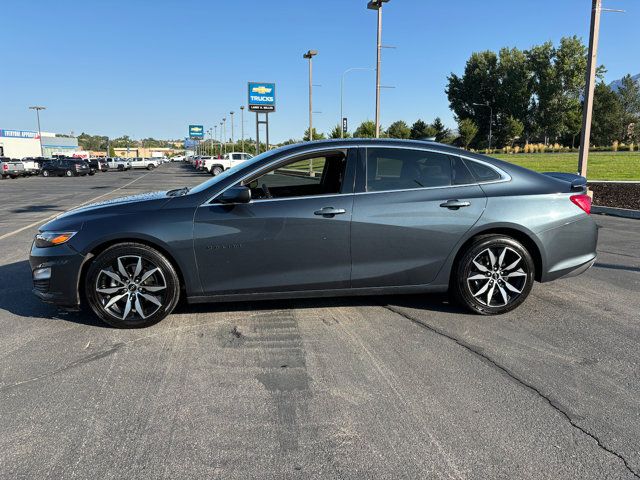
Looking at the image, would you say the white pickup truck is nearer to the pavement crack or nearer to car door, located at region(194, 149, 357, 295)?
car door, located at region(194, 149, 357, 295)

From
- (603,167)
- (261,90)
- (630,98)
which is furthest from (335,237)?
(630,98)

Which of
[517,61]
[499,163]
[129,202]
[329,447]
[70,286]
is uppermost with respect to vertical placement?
[517,61]

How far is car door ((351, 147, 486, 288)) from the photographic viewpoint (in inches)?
166

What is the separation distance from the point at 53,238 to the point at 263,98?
146 feet

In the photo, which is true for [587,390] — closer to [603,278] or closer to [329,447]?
[329,447]

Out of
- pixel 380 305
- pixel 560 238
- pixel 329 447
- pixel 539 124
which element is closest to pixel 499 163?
pixel 560 238

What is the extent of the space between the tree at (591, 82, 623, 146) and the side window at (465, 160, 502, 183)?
102293 mm

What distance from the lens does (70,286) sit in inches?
161

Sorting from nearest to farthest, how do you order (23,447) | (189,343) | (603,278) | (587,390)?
(23,447)
(587,390)
(189,343)
(603,278)

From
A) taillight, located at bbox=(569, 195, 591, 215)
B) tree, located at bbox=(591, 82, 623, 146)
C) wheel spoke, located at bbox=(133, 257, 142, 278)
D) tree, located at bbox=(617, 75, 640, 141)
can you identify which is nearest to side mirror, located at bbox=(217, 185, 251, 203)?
wheel spoke, located at bbox=(133, 257, 142, 278)

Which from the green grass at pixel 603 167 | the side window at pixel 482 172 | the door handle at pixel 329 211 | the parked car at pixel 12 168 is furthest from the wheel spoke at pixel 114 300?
the parked car at pixel 12 168

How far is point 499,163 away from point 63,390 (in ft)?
13.5

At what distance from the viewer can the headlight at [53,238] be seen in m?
4.07

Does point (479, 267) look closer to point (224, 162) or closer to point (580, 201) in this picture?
point (580, 201)
